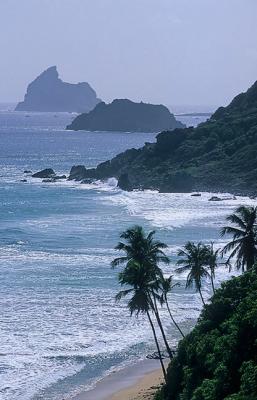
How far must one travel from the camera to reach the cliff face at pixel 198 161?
11600cm

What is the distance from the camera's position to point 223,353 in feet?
85.7

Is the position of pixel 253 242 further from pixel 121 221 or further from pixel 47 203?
pixel 47 203

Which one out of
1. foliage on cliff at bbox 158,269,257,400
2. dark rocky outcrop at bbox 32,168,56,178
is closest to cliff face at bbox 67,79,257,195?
dark rocky outcrop at bbox 32,168,56,178

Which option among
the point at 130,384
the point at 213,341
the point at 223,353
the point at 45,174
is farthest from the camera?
the point at 45,174

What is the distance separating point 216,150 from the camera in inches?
5197

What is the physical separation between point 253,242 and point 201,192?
74.2 metres

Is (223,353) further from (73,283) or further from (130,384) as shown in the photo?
(73,283)

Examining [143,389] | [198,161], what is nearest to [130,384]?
[143,389]

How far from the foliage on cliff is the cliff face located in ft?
258

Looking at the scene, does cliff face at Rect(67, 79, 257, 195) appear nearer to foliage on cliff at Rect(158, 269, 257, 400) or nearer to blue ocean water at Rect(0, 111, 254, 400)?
blue ocean water at Rect(0, 111, 254, 400)

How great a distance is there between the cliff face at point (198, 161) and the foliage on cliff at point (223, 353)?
78537 mm

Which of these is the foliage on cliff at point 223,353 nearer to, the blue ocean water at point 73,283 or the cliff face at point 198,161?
the blue ocean water at point 73,283

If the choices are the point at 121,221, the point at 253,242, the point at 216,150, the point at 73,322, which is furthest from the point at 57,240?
the point at 216,150

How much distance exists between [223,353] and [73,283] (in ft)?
102
